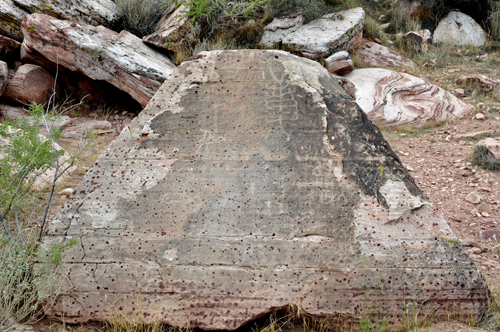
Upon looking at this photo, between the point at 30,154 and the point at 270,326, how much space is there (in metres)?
1.96

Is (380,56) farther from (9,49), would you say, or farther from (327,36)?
(9,49)

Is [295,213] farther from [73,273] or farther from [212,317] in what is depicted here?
[73,273]

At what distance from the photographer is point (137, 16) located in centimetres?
604

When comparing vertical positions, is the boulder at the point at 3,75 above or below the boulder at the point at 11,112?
above

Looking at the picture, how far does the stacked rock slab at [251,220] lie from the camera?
2277mm

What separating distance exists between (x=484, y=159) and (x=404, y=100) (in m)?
1.79

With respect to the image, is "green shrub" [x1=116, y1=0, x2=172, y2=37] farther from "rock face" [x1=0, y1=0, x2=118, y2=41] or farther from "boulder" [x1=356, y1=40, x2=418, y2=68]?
"boulder" [x1=356, y1=40, x2=418, y2=68]

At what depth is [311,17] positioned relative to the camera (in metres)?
6.82

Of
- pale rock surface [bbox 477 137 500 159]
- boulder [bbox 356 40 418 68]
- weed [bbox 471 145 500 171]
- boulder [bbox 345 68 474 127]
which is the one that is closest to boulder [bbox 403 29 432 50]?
boulder [bbox 356 40 418 68]

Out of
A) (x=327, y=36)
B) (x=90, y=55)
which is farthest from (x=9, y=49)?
(x=327, y=36)

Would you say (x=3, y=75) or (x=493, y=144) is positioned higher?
(x=3, y=75)

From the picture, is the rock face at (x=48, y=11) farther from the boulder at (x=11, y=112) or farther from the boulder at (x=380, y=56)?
the boulder at (x=380, y=56)

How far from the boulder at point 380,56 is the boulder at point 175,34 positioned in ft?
10.2

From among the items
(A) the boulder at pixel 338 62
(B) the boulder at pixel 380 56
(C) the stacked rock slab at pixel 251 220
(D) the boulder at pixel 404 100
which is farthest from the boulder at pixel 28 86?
(B) the boulder at pixel 380 56
